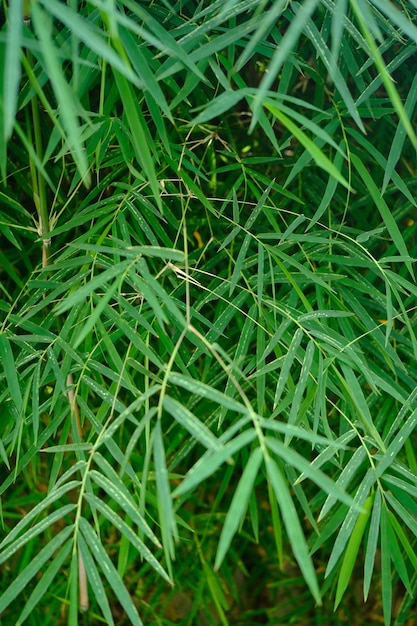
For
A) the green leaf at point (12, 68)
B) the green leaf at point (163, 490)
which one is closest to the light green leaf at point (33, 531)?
the green leaf at point (163, 490)

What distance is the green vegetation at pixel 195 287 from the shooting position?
2.47ft

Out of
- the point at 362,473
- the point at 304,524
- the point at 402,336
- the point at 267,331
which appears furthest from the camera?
the point at 304,524

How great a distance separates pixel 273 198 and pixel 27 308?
461 millimetres

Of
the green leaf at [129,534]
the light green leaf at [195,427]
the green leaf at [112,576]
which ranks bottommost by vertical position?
the green leaf at [112,576]

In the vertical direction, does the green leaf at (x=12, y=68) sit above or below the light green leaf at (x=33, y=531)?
above

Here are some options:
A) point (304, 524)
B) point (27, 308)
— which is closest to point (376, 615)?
point (304, 524)

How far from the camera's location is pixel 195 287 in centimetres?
117

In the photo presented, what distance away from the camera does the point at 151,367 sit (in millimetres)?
1212

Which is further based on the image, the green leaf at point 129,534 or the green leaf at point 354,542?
the green leaf at point 354,542

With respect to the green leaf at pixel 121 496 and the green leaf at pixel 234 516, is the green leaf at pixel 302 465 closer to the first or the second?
the green leaf at pixel 234 516

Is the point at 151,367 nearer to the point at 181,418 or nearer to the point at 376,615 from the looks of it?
the point at 181,418

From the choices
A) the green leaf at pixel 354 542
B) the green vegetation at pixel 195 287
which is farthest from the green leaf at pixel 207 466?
the green leaf at pixel 354 542

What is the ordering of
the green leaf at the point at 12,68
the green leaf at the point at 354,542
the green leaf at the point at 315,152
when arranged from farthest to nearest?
the green leaf at the point at 354,542, the green leaf at the point at 315,152, the green leaf at the point at 12,68

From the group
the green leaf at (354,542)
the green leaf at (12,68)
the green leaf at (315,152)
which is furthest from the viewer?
the green leaf at (354,542)
